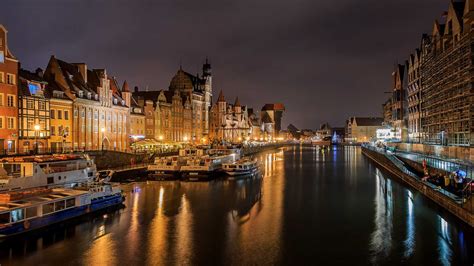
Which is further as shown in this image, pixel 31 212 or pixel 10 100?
pixel 10 100

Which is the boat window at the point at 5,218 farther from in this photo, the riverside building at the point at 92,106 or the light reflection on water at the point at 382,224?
the riverside building at the point at 92,106

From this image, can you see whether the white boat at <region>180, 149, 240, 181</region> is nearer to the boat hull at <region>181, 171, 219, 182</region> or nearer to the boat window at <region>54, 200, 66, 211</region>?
the boat hull at <region>181, 171, 219, 182</region>

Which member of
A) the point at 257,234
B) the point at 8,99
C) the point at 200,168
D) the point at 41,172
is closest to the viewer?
the point at 257,234

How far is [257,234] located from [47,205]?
52.5ft

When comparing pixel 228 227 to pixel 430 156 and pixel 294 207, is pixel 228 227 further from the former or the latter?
pixel 430 156

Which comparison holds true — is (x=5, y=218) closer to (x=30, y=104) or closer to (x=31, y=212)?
(x=31, y=212)

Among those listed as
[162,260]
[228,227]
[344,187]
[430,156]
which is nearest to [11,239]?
[162,260]

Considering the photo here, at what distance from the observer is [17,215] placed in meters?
28.7

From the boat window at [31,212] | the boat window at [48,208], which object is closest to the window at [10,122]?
the boat window at [48,208]

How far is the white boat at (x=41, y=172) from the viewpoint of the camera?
3769cm

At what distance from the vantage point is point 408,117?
108 m

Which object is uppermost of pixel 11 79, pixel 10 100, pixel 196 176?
pixel 11 79

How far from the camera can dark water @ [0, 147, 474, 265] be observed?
25266 millimetres

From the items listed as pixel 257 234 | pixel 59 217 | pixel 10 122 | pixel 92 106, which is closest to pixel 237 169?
pixel 92 106
